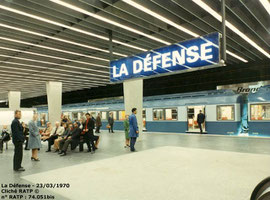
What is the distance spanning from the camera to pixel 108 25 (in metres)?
7.86

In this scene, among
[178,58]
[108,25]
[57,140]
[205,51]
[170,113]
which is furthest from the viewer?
[170,113]

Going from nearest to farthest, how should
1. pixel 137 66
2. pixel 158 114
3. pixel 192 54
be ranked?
pixel 192 54 < pixel 137 66 < pixel 158 114

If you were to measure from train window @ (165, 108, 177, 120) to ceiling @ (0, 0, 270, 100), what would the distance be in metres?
6.06

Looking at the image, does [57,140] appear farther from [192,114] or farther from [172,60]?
[192,114]

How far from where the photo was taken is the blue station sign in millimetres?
5262

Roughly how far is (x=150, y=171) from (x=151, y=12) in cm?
460

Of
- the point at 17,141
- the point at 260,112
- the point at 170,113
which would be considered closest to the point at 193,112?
the point at 170,113

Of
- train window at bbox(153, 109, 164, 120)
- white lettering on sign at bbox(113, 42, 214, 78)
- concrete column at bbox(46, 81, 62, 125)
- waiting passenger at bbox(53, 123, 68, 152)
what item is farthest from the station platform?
concrete column at bbox(46, 81, 62, 125)

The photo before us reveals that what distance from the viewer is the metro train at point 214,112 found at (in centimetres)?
1302

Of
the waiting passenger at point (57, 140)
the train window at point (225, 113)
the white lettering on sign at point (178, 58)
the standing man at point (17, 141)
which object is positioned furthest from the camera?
the train window at point (225, 113)

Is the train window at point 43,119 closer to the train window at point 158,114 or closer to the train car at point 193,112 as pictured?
the train car at point 193,112

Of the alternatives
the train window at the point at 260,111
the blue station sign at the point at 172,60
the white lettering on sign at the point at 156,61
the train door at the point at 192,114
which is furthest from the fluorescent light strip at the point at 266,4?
the train door at the point at 192,114

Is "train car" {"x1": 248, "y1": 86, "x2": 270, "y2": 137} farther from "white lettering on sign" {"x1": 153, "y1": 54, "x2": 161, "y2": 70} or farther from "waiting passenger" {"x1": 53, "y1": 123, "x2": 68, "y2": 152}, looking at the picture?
"waiting passenger" {"x1": 53, "y1": 123, "x2": 68, "y2": 152}

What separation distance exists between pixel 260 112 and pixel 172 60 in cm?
949
